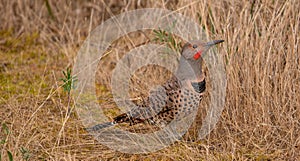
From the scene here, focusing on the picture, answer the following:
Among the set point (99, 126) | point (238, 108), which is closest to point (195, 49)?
point (238, 108)

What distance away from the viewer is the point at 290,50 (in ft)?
12.5

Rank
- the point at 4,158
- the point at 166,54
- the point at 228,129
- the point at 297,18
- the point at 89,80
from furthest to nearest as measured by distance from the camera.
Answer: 1. the point at 89,80
2. the point at 166,54
3. the point at 297,18
4. the point at 228,129
5. the point at 4,158

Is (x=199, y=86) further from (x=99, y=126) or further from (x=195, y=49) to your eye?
(x=99, y=126)

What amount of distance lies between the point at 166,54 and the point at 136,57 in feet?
2.14

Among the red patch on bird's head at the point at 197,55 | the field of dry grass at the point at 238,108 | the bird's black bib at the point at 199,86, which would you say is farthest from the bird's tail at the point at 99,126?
the red patch on bird's head at the point at 197,55

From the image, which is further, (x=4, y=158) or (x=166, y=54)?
(x=166, y=54)

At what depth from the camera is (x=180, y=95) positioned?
3.66m

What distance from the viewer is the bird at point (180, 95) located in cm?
365

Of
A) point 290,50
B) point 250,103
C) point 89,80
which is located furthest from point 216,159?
point 89,80

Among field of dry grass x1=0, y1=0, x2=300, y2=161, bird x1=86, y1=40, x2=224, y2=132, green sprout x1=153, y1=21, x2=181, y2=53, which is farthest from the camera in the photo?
green sprout x1=153, y1=21, x2=181, y2=53

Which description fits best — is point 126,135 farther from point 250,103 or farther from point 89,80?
point 89,80

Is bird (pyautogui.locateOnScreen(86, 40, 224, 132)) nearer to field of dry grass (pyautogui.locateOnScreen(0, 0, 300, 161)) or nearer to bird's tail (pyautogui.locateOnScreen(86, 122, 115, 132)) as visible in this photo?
bird's tail (pyautogui.locateOnScreen(86, 122, 115, 132))

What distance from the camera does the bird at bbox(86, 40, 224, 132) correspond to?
12.0ft

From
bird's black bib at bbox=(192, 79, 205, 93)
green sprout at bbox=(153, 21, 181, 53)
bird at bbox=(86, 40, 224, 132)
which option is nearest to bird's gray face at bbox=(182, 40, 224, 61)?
bird at bbox=(86, 40, 224, 132)
